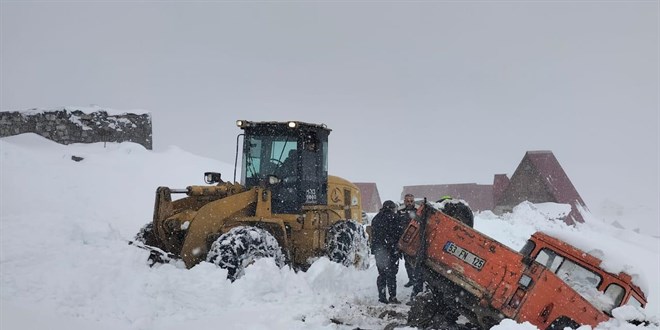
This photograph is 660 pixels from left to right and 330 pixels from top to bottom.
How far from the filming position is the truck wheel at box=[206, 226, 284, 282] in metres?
6.92

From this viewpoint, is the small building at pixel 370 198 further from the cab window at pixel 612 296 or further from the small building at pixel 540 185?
the cab window at pixel 612 296

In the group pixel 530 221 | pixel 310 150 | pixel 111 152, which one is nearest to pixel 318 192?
pixel 310 150

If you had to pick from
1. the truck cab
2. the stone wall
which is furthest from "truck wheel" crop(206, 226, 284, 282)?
the stone wall

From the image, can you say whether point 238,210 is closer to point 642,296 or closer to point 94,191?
point 642,296

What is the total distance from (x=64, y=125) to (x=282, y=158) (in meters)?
16.4

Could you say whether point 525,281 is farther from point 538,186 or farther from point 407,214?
point 538,186

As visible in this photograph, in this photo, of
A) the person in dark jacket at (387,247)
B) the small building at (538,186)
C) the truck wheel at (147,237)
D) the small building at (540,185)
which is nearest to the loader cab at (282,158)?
the person in dark jacket at (387,247)

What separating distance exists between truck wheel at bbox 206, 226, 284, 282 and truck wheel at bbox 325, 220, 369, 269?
5.13 feet

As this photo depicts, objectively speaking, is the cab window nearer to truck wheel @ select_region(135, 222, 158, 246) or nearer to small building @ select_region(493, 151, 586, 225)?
truck wheel @ select_region(135, 222, 158, 246)

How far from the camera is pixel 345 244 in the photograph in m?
8.65

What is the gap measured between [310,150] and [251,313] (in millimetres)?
3649

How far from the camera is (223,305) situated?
6.28 m

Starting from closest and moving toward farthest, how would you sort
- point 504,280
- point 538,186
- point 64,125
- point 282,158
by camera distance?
point 504,280 → point 282,158 → point 64,125 → point 538,186

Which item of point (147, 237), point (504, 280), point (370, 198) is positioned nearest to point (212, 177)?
point (147, 237)
